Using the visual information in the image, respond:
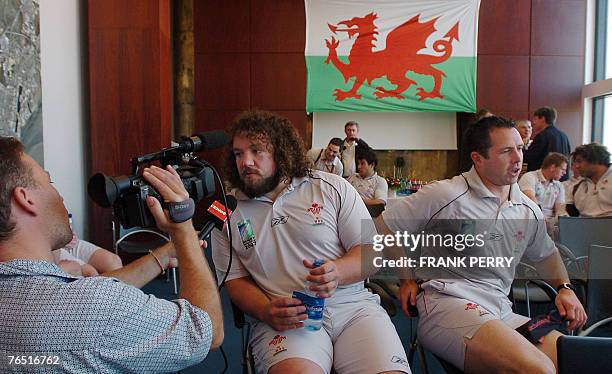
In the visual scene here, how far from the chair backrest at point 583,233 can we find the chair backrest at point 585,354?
2.28 metres

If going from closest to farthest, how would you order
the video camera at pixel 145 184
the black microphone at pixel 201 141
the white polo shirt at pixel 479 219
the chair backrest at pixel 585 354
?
the video camera at pixel 145 184 < the chair backrest at pixel 585 354 < the black microphone at pixel 201 141 < the white polo shirt at pixel 479 219

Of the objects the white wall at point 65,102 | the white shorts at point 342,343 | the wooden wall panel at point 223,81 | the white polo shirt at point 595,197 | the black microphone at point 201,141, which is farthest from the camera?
the wooden wall panel at point 223,81

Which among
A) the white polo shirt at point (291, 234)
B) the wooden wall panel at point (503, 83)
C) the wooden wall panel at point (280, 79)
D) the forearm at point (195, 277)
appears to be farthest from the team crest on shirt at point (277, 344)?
the wooden wall panel at point (503, 83)

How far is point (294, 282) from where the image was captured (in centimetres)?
170

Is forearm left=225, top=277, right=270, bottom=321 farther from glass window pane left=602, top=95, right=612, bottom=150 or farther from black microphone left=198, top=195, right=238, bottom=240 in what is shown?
glass window pane left=602, top=95, right=612, bottom=150

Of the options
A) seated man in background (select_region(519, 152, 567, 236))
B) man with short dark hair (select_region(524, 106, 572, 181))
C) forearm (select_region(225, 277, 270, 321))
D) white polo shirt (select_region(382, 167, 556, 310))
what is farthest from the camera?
man with short dark hair (select_region(524, 106, 572, 181))

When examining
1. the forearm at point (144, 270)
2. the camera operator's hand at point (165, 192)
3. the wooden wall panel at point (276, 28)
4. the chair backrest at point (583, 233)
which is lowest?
the chair backrest at point (583, 233)

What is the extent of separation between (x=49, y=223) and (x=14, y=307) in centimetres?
16

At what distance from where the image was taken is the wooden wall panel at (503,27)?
676 cm

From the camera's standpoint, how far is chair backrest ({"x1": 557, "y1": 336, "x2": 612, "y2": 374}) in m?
1.13

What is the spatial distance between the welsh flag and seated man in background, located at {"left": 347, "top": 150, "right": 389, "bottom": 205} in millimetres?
2215

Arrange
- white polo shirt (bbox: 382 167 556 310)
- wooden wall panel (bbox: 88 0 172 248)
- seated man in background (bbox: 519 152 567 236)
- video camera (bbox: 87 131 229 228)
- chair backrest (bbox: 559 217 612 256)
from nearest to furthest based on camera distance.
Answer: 1. video camera (bbox: 87 131 229 228)
2. white polo shirt (bbox: 382 167 556 310)
3. chair backrest (bbox: 559 217 612 256)
4. wooden wall panel (bbox: 88 0 172 248)
5. seated man in background (bbox: 519 152 567 236)

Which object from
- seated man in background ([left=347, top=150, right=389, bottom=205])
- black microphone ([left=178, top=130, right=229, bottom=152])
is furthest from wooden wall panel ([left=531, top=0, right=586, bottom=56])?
black microphone ([left=178, top=130, right=229, bottom=152])

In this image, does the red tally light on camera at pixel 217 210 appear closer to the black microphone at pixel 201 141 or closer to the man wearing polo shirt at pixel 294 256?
the black microphone at pixel 201 141
